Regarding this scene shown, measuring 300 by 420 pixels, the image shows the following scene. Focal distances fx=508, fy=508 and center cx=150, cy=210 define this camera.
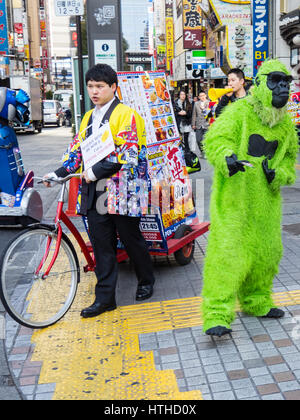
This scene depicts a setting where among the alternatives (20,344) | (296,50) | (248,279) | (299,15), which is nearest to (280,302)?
(248,279)

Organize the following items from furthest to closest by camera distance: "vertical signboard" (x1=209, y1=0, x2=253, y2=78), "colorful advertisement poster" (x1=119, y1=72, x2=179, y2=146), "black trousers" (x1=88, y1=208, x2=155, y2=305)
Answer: "vertical signboard" (x1=209, y1=0, x2=253, y2=78) < "colorful advertisement poster" (x1=119, y1=72, x2=179, y2=146) < "black trousers" (x1=88, y1=208, x2=155, y2=305)

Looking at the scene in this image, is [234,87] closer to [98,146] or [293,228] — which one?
[293,228]

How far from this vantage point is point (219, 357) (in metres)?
3.11

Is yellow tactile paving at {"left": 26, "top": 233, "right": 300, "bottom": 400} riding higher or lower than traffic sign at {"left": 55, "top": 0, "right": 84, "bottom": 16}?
lower

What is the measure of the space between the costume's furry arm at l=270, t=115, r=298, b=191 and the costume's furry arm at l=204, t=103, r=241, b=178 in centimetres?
33

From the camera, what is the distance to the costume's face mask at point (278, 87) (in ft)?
10.4

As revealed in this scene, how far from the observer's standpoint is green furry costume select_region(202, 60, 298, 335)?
315 cm

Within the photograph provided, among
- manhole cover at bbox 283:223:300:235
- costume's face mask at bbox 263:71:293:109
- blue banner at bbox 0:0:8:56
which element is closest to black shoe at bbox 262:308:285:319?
costume's face mask at bbox 263:71:293:109

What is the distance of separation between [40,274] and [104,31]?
5872 millimetres

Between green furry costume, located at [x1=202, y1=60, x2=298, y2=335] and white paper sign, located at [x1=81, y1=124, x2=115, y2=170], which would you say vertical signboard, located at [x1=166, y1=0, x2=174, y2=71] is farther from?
green furry costume, located at [x1=202, y1=60, x2=298, y2=335]

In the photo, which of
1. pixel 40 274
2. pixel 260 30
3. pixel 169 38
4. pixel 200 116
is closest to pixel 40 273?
pixel 40 274

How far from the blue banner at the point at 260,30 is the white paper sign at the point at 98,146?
10476 mm

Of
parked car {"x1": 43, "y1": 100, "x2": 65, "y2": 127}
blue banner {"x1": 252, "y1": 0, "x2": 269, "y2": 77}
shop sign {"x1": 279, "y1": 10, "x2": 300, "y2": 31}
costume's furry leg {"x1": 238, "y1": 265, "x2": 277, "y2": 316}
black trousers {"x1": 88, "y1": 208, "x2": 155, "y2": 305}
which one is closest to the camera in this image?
costume's furry leg {"x1": 238, "y1": 265, "x2": 277, "y2": 316}
